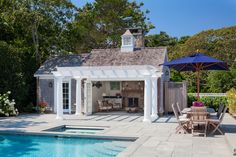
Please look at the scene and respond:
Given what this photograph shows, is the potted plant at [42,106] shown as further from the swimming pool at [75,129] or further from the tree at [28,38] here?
the swimming pool at [75,129]

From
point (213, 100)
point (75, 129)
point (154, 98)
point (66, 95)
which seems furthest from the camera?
point (66, 95)

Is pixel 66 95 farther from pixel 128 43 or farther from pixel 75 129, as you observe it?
pixel 75 129

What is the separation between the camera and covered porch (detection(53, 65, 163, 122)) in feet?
59.6

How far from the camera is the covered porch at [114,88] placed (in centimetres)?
1817

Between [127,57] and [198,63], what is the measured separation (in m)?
10.3

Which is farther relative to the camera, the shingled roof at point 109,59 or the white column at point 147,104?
the shingled roof at point 109,59

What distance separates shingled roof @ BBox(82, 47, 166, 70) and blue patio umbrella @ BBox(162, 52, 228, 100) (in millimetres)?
7509

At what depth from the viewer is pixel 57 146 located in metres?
11.9

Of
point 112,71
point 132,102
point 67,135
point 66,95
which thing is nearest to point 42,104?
point 66,95

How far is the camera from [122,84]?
25.6 m

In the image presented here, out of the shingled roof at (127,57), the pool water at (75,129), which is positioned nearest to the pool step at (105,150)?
the pool water at (75,129)

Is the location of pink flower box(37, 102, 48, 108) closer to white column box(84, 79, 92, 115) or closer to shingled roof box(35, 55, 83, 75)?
shingled roof box(35, 55, 83, 75)

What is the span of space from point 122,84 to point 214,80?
10.2 metres

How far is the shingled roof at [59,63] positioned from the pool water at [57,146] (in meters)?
11.0
